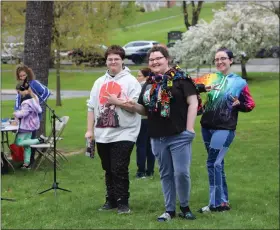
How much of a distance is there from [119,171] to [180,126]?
40.5 inches

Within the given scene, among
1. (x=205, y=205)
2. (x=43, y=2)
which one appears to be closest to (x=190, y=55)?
(x=43, y=2)

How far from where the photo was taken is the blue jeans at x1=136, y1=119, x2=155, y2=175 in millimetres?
8352

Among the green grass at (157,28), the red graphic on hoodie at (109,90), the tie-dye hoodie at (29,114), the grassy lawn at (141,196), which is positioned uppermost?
the green grass at (157,28)

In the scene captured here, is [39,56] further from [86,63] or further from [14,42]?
[86,63]

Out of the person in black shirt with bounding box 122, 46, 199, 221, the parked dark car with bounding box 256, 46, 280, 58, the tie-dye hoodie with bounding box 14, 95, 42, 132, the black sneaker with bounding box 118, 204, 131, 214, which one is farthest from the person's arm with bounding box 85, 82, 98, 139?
the parked dark car with bounding box 256, 46, 280, 58

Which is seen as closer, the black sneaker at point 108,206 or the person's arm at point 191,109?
the person's arm at point 191,109

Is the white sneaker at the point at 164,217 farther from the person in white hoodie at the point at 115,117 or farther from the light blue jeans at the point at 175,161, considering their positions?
the person in white hoodie at the point at 115,117

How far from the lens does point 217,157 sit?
21.1ft

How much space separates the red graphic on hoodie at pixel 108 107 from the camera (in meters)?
6.11

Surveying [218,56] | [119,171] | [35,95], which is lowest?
[119,171]

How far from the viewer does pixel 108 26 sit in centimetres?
2102

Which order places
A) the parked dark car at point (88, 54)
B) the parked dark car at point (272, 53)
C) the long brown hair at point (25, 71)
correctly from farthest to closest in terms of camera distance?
the parked dark car at point (272, 53), the parked dark car at point (88, 54), the long brown hair at point (25, 71)

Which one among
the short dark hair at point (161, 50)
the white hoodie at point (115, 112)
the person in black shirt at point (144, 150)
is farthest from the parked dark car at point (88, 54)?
the short dark hair at point (161, 50)

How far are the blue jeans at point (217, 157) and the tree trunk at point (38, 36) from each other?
4.88 meters
